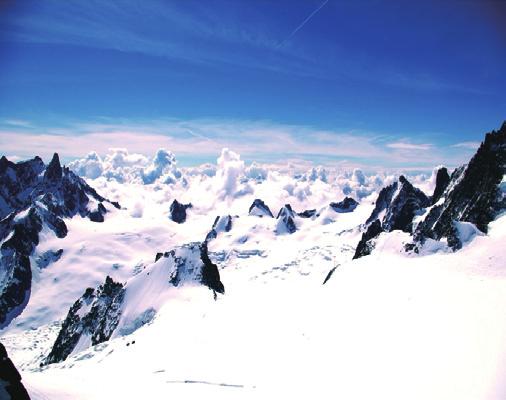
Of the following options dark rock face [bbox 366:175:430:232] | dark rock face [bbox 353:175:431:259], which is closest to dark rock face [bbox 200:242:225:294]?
dark rock face [bbox 353:175:431:259]

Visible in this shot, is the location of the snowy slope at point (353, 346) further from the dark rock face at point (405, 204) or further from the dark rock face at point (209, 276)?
the dark rock face at point (405, 204)

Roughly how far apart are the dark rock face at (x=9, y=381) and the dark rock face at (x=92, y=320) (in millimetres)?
70216

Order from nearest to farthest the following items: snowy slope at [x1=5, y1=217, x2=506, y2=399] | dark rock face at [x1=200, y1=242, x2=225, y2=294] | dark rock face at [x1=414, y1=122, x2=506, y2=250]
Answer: snowy slope at [x1=5, y1=217, x2=506, y2=399]
dark rock face at [x1=414, y1=122, x2=506, y2=250]
dark rock face at [x1=200, y1=242, x2=225, y2=294]

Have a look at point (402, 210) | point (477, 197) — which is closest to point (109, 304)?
point (477, 197)

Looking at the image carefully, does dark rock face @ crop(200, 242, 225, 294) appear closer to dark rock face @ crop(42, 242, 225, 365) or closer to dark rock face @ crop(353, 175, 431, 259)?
dark rock face @ crop(42, 242, 225, 365)

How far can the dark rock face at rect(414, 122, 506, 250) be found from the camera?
199 feet

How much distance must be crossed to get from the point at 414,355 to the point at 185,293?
7031 centimetres

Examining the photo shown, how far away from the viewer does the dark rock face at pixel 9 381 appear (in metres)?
18.3

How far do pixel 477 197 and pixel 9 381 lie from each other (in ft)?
248

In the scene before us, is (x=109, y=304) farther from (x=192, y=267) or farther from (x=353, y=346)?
(x=353, y=346)

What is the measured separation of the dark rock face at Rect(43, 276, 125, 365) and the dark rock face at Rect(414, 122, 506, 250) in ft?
238

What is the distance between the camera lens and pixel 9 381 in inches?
732

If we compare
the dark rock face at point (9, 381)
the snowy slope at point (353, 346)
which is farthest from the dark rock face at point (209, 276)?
the dark rock face at point (9, 381)

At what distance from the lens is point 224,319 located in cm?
5169
